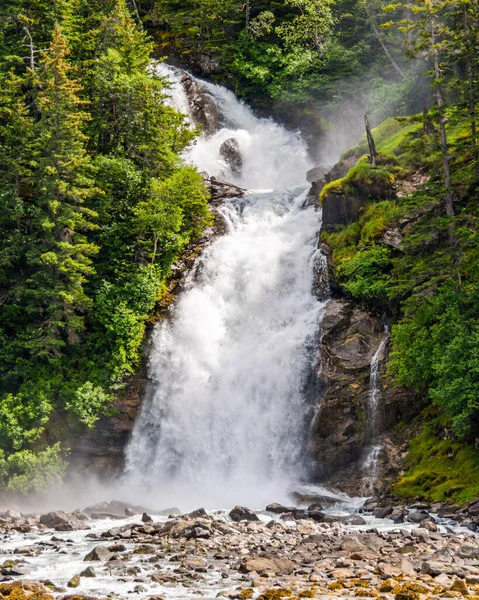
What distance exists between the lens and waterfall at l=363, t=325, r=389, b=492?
78.7 feet

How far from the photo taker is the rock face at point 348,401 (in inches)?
977

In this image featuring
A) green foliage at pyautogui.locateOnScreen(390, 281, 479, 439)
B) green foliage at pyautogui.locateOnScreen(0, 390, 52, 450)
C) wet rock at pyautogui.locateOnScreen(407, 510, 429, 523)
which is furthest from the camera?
green foliage at pyautogui.locateOnScreen(0, 390, 52, 450)

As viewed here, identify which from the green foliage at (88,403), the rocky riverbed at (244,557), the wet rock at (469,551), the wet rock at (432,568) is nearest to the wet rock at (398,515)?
the rocky riverbed at (244,557)

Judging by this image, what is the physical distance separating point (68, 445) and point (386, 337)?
48.4ft

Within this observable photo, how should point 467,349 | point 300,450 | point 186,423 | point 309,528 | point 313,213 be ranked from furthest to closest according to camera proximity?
point 313,213, point 186,423, point 300,450, point 467,349, point 309,528

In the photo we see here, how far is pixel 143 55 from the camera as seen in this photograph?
125 feet

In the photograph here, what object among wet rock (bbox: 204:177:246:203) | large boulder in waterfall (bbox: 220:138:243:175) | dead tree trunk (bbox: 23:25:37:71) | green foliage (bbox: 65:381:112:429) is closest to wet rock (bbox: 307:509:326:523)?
green foliage (bbox: 65:381:112:429)

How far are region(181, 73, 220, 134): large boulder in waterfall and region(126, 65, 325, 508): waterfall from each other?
13.5 metres

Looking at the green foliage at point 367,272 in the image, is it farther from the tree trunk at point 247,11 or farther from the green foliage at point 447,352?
the tree trunk at point 247,11

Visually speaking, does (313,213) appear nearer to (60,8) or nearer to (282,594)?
(60,8)

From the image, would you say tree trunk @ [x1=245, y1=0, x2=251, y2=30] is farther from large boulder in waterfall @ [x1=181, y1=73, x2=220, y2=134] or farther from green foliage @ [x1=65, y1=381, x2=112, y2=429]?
green foliage @ [x1=65, y1=381, x2=112, y2=429]

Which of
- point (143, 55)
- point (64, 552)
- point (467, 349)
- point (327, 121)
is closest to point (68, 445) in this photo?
point (64, 552)

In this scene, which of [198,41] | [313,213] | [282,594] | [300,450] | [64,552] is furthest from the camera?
[198,41]

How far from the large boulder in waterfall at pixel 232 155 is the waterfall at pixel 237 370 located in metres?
9.65
